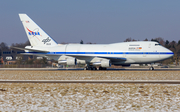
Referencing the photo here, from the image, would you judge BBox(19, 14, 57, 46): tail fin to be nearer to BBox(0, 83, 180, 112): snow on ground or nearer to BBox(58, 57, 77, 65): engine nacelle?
BBox(58, 57, 77, 65): engine nacelle

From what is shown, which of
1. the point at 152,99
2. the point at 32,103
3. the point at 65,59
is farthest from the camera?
the point at 65,59

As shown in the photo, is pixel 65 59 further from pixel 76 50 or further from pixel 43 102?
pixel 43 102

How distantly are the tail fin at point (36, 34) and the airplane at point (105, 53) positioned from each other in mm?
416

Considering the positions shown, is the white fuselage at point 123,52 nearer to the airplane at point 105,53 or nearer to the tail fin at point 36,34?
the airplane at point 105,53

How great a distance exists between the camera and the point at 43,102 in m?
11.4

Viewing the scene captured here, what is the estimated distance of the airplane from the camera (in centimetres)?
3631

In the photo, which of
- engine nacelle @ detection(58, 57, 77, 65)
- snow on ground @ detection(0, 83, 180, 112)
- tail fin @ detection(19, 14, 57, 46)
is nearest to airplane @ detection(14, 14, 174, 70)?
engine nacelle @ detection(58, 57, 77, 65)

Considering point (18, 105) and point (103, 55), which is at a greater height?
point (103, 55)

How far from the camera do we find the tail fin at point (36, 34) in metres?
41.0

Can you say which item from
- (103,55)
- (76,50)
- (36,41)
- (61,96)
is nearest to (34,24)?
(36,41)

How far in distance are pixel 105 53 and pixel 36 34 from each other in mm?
13434

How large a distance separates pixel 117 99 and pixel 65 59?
25.9 meters

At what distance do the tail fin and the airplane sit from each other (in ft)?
1.36

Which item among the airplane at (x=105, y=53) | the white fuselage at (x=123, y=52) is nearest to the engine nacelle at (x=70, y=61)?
the airplane at (x=105, y=53)
